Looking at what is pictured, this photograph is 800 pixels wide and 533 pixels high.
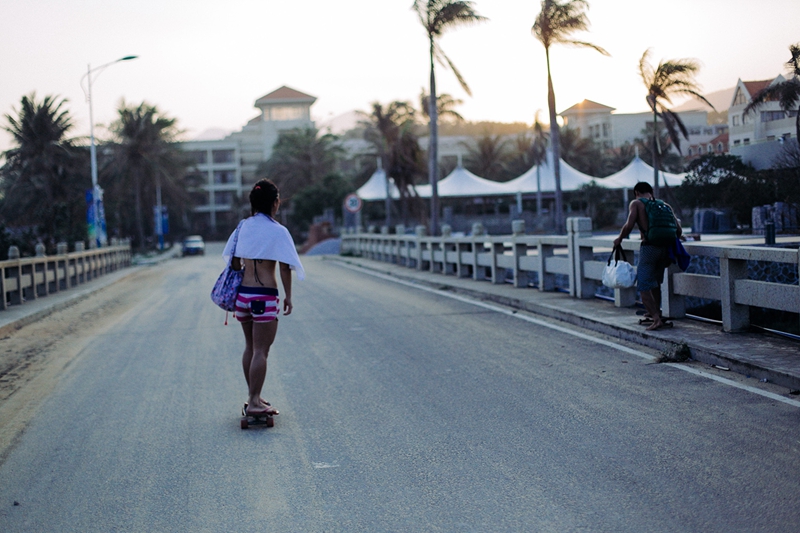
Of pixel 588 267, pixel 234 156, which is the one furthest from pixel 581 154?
pixel 234 156

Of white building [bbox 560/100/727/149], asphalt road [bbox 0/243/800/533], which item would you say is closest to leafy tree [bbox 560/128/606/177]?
white building [bbox 560/100/727/149]

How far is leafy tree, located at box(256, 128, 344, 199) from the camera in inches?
3152

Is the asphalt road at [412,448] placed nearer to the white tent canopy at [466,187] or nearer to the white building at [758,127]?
the white building at [758,127]

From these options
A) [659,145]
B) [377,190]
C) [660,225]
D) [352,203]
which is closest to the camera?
[660,225]

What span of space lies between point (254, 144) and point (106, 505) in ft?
391

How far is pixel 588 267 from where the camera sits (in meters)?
13.3

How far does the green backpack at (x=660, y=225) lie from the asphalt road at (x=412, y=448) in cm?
144

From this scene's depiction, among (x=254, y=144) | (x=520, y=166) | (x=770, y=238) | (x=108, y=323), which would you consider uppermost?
(x=254, y=144)

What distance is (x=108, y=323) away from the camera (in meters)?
14.7

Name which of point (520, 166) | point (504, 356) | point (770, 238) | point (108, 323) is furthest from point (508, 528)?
point (520, 166)

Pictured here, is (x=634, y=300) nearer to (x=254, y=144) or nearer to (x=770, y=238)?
(x=770, y=238)

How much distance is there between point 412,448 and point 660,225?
4.99 metres

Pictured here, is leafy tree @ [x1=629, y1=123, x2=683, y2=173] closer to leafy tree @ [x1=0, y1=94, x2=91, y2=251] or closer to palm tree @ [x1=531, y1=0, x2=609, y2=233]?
palm tree @ [x1=531, y1=0, x2=609, y2=233]

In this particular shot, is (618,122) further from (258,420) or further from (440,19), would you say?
(258,420)
